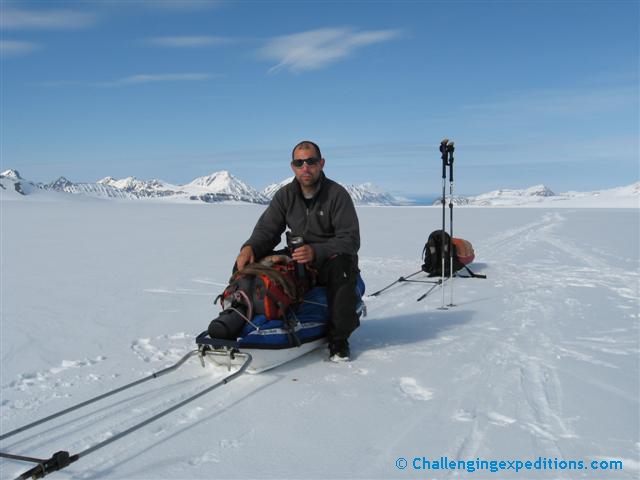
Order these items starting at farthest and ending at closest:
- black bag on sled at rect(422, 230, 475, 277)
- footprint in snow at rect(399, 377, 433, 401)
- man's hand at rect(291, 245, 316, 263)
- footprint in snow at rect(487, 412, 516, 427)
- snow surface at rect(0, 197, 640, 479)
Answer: black bag on sled at rect(422, 230, 475, 277) < man's hand at rect(291, 245, 316, 263) < footprint in snow at rect(399, 377, 433, 401) < footprint in snow at rect(487, 412, 516, 427) < snow surface at rect(0, 197, 640, 479)

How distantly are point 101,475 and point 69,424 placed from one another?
0.71 metres

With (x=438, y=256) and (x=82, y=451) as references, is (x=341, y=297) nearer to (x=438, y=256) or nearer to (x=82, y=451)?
(x=82, y=451)

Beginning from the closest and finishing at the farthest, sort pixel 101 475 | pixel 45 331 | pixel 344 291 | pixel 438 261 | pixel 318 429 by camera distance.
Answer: pixel 101 475 → pixel 318 429 → pixel 344 291 → pixel 45 331 → pixel 438 261

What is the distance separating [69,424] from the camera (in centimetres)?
321

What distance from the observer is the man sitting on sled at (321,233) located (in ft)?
14.3

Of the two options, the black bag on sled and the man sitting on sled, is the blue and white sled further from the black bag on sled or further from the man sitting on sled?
the black bag on sled

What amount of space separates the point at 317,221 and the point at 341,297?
2.48 feet

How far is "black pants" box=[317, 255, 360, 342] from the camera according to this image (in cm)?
435

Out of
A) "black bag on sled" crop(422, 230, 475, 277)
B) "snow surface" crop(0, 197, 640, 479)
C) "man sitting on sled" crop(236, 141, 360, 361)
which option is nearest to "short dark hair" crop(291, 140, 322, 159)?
"man sitting on sled" crop(236, 141, 360, 361)

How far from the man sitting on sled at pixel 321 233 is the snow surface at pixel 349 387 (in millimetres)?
475

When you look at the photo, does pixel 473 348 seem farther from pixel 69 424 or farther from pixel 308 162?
pixel 69 424

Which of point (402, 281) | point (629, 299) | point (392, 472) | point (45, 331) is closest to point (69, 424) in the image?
point (392, 472)

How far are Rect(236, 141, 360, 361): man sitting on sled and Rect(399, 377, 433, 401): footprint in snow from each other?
61 centimetres

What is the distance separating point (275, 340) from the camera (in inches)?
157
